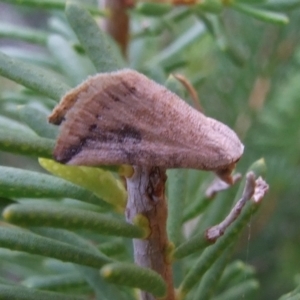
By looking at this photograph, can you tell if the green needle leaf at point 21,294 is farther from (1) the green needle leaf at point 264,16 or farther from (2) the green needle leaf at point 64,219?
(1) the green needle leaf at point 264,16

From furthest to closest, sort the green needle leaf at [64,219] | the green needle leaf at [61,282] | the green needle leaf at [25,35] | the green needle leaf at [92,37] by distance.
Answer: the green needle leaf at [25,35], the green needle leaf at [61,282], the green needle leaf at [92,37], the green needle leaf at [64,219]

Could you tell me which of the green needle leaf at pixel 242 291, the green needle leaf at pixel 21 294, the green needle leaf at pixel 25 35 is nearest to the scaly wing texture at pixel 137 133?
the green needle leaf at pixel 21 294

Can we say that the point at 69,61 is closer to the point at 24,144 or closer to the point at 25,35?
the point at 25,35

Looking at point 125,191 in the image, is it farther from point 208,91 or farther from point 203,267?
point 208,91

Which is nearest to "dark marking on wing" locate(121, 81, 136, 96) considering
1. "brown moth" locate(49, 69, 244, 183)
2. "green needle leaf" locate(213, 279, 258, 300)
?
"brown moth" locate(49, 69, 244, 183)

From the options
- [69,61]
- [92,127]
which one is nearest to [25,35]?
[69,61]
